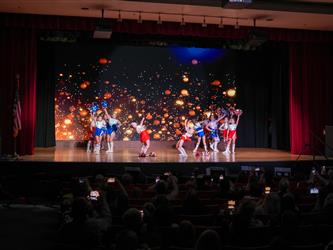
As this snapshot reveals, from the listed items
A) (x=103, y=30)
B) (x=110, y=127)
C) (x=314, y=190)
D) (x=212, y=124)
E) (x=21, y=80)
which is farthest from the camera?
(x=212, y=124)

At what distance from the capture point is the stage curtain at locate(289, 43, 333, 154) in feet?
49.4

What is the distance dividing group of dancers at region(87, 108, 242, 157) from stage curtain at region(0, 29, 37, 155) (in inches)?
82.3

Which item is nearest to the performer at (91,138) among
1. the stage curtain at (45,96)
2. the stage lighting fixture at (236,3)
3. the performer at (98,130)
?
the performer at (98,130)

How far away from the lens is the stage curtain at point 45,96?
16016 mm

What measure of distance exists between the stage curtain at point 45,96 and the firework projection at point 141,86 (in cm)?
25

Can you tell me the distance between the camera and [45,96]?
16.1 metres

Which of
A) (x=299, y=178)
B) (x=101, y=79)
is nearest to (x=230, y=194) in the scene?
(x=299, y=178)

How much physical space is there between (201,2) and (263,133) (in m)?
7.69

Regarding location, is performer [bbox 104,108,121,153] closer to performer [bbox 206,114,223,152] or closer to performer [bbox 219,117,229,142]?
performer [bbox 206,114,223,152]

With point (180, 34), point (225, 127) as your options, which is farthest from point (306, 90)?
point (180, 34)

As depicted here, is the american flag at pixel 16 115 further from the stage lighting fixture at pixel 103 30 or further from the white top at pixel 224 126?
the white top at pixel 224 126

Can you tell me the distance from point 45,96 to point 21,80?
2.99m

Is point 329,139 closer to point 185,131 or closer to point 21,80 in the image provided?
point 185,131

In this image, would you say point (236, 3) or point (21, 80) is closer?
point (236, 3)
